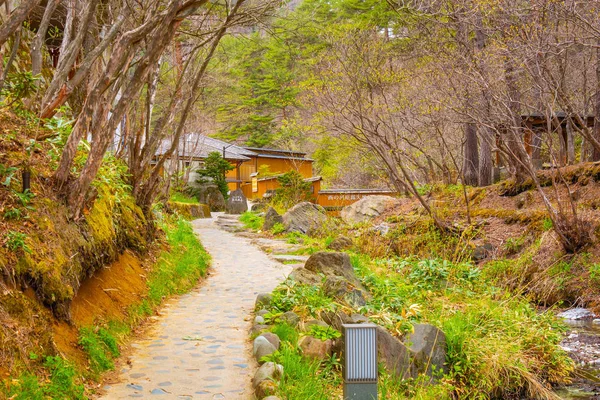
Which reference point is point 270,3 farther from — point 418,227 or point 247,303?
point 418,227

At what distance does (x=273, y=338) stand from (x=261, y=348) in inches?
11.0

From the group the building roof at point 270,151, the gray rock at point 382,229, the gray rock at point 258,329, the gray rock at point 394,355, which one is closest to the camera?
the gray rock at point 394,355

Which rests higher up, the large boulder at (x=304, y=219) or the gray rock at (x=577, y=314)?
the large boulder at (x=304, y=219)

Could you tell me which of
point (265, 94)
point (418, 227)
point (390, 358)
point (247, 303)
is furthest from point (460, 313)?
point (265, 94)

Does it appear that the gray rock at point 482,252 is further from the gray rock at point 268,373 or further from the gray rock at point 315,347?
the gray rock at point 268,373

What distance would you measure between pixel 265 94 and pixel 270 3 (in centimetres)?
3184

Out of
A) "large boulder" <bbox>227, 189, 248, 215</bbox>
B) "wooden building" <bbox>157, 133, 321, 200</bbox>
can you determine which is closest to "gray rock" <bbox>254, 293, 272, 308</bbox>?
"large boulder" <bbox>227, 189, 248, 215</bbox>

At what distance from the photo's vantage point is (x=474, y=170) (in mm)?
18953

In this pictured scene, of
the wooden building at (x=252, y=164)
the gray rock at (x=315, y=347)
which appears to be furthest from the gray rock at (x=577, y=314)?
the wooden building at (x=252, y=164)

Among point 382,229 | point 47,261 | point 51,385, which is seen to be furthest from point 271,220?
point 51,385

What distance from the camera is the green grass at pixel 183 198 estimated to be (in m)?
24.4

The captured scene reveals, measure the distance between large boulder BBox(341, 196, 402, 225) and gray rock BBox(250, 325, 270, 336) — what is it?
12472 millimetres

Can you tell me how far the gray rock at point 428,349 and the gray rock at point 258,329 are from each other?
59.2 inches

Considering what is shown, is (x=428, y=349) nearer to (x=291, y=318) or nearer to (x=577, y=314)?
(x=291, y=318)
